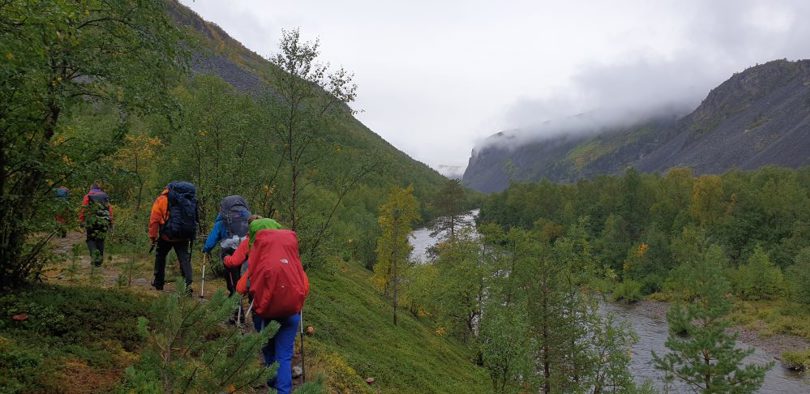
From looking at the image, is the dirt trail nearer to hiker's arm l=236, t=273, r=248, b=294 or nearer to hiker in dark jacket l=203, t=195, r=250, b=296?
hiker in dark jacket l=203, t=195, r=250, b=296

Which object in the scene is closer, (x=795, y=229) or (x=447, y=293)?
(x=447, y=293)

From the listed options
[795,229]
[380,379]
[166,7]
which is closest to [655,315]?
[795,229]

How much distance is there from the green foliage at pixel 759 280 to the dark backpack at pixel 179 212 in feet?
196

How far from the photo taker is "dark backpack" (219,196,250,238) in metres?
8.33

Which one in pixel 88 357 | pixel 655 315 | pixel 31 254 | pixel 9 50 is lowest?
pixel 655 315

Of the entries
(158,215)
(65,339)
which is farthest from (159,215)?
(65,339)

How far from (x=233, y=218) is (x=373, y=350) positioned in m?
10.8

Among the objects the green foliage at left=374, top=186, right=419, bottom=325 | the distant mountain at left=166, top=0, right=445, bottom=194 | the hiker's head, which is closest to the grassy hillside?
the hiker's head

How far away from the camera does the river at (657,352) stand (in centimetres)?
2982

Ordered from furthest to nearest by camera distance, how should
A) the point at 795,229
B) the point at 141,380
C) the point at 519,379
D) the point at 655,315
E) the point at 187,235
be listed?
the point at 795,229
the point at 655,315
the point at 519,379
the point at 187,235
the point at 141,380

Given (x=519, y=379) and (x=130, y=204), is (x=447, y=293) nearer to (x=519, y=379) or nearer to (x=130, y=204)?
(x=519, y=379)

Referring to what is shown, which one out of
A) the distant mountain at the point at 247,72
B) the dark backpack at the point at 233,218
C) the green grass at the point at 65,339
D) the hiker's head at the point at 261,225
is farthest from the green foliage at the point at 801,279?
the green grass at the point at 65,339

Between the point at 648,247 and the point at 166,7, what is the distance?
6536 cm

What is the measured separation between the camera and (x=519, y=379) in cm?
1891
